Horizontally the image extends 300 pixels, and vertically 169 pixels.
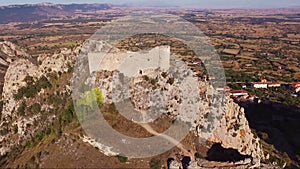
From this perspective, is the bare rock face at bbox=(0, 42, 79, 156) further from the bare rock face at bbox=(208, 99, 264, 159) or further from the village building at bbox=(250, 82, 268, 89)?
the village building at bbox=(250, 82, 268, 89)

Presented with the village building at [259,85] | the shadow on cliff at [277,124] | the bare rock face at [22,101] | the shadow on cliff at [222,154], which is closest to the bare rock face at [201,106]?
the shadow on cliff at [222,154]

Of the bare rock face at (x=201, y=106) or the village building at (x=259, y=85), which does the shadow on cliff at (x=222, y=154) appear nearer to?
the bare rock face at (x=201, y=106)

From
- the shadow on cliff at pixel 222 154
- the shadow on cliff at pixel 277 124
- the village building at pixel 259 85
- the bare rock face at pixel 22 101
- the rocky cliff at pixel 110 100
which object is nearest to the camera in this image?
the shadow on cliff at pixel 222 154

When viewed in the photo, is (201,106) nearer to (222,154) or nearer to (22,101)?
(222,154)

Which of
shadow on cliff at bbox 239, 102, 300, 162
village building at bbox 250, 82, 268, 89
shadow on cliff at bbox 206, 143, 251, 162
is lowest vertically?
village building at bbox 250, 82, 268, 89

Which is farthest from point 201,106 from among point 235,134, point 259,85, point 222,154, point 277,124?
point 259,85

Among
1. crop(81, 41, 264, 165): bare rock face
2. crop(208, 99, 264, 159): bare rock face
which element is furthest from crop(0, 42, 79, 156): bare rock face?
crop(208, 99, 264, 159): bare rock face

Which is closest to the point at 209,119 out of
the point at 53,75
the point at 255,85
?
the point at 53,75

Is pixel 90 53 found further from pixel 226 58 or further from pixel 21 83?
pixel 226 58
